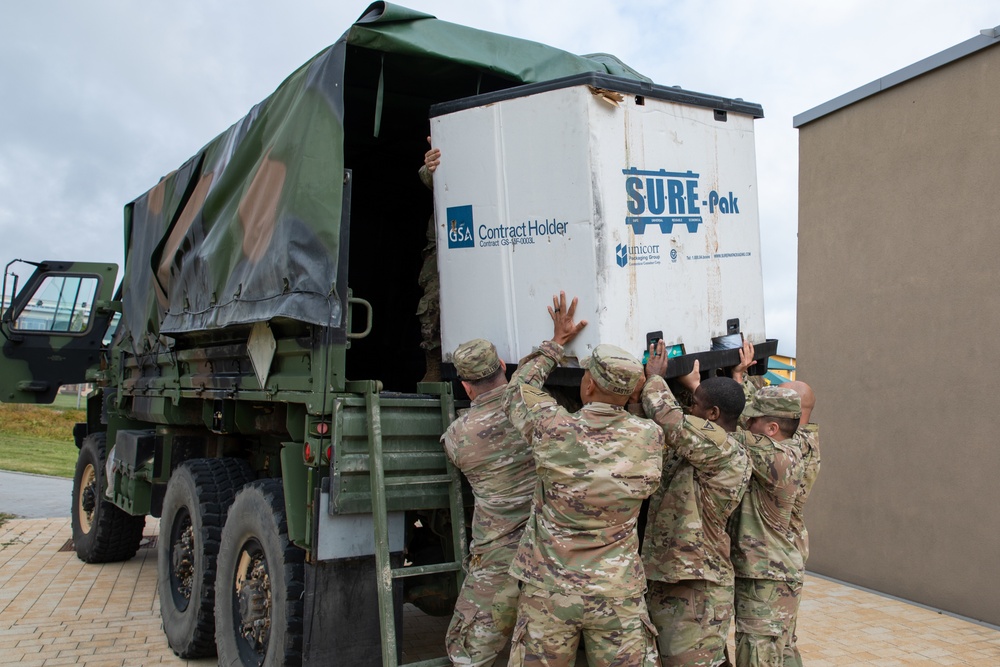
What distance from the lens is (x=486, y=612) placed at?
3439 millimetres

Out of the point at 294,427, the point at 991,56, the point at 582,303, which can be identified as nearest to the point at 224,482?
the point at 294,427

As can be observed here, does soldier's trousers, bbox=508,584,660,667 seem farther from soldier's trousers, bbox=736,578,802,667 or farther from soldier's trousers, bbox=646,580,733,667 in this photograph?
soldier's trousers, bbox=736,578,802,667

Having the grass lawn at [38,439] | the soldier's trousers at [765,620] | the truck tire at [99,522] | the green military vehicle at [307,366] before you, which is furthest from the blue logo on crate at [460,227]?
the grass lawn at [38,439]

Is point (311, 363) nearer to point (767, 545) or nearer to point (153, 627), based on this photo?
point (767, 545)

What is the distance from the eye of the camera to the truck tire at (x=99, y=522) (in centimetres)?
739

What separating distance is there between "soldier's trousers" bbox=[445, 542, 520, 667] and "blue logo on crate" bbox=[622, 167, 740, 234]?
148 centimetres

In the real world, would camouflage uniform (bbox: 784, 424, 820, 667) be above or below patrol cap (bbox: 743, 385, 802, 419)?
below

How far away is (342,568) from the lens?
3662 mm

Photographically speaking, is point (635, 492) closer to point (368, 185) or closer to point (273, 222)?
point (273, 222)

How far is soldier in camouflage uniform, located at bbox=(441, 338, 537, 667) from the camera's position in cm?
344

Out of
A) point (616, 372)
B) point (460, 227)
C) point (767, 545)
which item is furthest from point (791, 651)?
point (460, 227)

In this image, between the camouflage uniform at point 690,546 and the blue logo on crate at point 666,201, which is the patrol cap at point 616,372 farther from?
the blue logo on crate at point 666,201

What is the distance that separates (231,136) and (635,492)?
3.11 meters

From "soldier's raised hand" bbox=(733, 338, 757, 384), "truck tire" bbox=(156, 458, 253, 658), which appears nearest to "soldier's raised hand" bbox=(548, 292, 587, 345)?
"soldier's raised hand" bbox=(733, 338, 757, 384)
